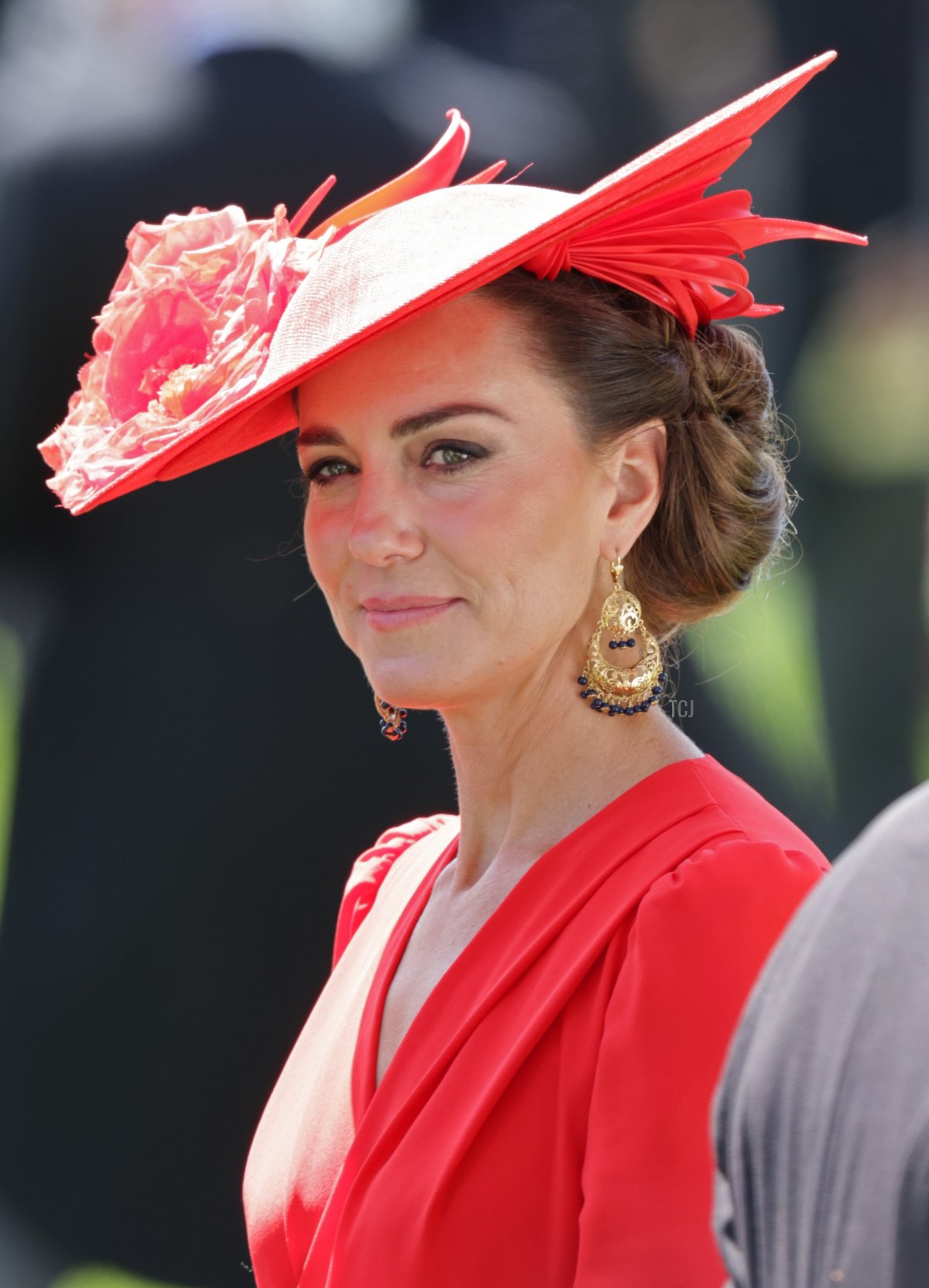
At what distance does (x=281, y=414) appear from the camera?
196cm

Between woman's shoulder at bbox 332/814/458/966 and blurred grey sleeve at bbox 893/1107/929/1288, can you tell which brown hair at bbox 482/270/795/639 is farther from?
blurred grey sleeve at bbox 893/1107/929/1288

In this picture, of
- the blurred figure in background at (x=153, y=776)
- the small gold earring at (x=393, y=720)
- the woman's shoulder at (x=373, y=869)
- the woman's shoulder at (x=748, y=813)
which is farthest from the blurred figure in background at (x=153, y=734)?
the woman's shoulder at (x=748, y=813)

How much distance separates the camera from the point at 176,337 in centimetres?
178

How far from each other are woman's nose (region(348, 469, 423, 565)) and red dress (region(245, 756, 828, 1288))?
1.19 ft

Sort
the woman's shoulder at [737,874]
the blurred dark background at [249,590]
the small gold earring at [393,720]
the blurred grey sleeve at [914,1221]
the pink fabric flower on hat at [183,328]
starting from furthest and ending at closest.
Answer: the blurred dark background at [249,590] → the small gold earring at [393,720] → the pink fabric flower on hat at [183,328] → the woman's shoulder at [737,874] → the blurred grey sleeve at [914,1221]

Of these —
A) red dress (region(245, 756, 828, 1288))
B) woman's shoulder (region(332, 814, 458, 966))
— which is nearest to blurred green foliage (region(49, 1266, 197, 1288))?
woman's shoulder (region(332, 814, 458, 966))

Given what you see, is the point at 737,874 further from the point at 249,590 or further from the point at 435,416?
the point at 249,590

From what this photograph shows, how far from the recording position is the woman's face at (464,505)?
1.56 metres

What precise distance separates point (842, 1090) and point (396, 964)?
1270 millimetres

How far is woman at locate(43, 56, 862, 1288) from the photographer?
1311 mm

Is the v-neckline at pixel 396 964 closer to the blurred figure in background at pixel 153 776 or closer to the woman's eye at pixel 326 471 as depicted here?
the woman's eye at pixel 326 471

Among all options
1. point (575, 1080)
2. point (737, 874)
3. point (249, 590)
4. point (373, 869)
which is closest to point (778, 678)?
point (373, 869)

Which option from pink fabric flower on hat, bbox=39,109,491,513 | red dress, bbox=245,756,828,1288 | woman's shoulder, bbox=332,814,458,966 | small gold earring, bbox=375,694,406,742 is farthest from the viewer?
woman's shoulder, bbox=332,814,458,966

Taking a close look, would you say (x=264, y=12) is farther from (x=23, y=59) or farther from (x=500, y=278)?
(x=500, y=278)
